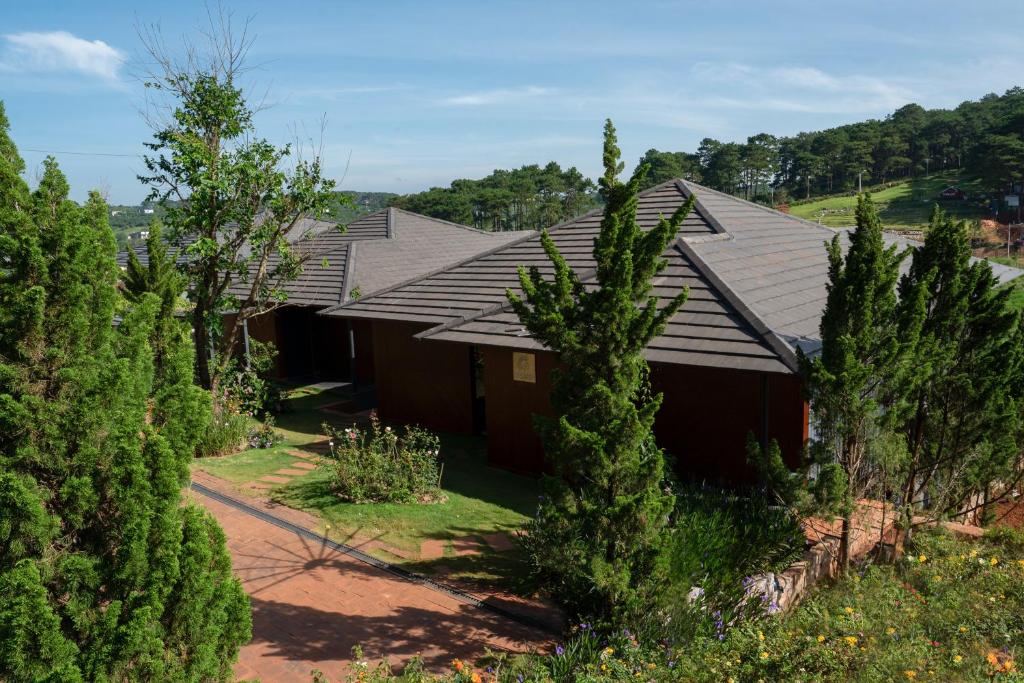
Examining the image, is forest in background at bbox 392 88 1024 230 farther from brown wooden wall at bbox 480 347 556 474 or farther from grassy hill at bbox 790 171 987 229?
brown wooden wall at bbox 480 347 556 474

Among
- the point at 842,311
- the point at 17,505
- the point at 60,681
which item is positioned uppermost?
the point at 842,311

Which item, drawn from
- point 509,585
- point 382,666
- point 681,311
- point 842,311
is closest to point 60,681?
point 382,666

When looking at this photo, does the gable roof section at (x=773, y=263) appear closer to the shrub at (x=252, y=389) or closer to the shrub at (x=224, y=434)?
the shrub at (x=224, y=434)

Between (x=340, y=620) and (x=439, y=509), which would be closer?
(x=340, y=620)

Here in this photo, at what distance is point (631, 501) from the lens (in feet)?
19.7

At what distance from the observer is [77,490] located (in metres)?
4.06

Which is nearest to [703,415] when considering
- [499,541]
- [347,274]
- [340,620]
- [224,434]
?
[499,541]

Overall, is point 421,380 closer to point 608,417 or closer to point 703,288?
point 703,288

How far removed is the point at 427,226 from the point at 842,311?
63.0 feet

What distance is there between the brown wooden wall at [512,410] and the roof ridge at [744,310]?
2.86m

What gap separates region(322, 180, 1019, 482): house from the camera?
10055 mm

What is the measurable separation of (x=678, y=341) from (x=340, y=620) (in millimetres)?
5908

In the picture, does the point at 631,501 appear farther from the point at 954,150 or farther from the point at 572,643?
the point at 954,150

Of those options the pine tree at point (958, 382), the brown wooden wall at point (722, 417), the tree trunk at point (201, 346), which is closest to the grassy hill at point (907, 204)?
the brown wooden wall at point (722, 417)
